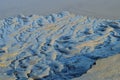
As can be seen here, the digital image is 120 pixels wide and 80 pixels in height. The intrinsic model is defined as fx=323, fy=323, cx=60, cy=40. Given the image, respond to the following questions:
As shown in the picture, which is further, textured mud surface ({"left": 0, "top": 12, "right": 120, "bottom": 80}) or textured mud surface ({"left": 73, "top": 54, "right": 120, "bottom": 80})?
textured mud surface ({"left": 0, "top": 12, "right": 120, "bottom": 80})

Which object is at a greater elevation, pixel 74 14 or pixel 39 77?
pixel 74 14

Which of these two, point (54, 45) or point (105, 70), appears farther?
point (54, 45)

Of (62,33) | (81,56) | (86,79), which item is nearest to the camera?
(86,79)

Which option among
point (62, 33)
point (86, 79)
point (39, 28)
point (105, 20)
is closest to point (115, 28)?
point (105, 20)

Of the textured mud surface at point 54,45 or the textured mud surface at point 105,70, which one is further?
the textured mud surface at point 54,45

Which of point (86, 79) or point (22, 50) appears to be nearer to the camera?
point (86, 79)

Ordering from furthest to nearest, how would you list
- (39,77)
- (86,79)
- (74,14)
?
1. (74,14)
2. (39,77)
3. (86,79)

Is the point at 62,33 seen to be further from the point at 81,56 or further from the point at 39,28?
the point at 81,56
